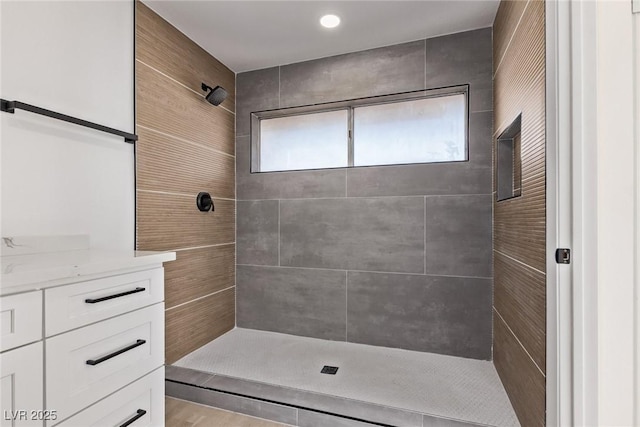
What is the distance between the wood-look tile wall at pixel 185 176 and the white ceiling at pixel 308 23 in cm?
19

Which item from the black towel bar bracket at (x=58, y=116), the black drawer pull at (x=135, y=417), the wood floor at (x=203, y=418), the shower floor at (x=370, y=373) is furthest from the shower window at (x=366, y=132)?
the black drawer pull at (x=135, y=417)

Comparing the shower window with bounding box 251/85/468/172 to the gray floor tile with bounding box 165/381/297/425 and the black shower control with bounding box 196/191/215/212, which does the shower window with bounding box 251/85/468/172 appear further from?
the gray floor tile with bounding box 165/381/297/425

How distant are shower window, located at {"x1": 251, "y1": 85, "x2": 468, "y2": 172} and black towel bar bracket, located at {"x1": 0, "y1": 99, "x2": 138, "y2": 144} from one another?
111 centimetres

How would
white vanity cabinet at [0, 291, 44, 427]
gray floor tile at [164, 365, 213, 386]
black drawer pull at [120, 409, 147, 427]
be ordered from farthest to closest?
1. gray floor tile at [164, 365, 213, 386]
2. black drawer pull at [120, 409, 147, 427]
3. white vanity cabinet at [0, 291, 44, 427]

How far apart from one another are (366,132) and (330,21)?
0.81 metres

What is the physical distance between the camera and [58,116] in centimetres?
147

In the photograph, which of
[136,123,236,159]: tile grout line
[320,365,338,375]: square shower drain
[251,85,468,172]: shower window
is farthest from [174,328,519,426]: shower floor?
[136,123,236,159]: tile grout line

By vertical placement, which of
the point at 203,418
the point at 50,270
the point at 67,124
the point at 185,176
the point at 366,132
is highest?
the point at 366,132

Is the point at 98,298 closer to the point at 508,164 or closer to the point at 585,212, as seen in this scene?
the point at 585,212

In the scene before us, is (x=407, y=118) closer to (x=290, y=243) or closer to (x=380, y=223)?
(x=380, y=223)

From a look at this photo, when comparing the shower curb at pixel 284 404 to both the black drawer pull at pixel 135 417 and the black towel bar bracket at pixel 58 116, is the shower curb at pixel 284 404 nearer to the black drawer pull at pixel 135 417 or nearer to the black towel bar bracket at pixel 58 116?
the black drawer pull at pixel 135 417

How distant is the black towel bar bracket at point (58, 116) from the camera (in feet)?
4.28

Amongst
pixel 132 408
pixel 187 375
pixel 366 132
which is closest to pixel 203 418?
pixel 187 375

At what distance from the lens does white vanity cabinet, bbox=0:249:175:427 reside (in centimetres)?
90
